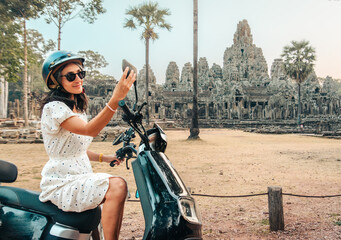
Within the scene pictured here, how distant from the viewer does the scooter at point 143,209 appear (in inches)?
63.7

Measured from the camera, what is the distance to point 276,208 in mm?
3588

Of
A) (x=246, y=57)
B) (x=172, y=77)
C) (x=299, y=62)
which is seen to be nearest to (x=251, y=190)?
(x=299, y=62)

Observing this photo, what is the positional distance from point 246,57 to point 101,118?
237 feet

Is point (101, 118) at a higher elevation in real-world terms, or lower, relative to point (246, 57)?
lower

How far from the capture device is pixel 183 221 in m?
1.61

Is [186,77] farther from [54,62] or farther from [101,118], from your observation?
[101,118]

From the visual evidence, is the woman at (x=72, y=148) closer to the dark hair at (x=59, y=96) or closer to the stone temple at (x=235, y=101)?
the dark hair at (x=59, y=96)

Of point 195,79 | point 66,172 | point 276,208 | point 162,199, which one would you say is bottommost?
point 276,208

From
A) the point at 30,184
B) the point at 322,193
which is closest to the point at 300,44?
the point at 322,193

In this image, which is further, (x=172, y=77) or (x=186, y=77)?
(x=186, y=77)

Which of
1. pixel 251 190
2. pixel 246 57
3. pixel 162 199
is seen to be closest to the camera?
pixel 162 199

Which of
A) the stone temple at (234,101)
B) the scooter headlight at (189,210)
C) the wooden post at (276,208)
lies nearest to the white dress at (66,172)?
the scooter headlight at (189,210)

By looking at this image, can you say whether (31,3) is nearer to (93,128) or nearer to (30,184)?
(30,184)

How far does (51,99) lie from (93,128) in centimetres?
43
